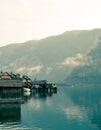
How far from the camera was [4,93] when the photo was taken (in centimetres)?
9538

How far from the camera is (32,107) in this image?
101m

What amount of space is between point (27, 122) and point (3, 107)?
1902cm

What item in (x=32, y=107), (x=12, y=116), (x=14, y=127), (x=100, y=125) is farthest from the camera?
(x=32, y=107)

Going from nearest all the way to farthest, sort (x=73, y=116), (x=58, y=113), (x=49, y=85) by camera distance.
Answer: (x=73, y=116) < (x=58, y=113) < (x=49, y=85)

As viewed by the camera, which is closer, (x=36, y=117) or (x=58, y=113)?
(x=36, y=117)

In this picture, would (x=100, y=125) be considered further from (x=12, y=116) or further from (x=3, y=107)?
(x=3, y=107)

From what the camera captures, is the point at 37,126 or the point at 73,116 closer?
the point at 37,126

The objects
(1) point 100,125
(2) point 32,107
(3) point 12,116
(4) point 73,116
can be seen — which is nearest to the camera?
(1) point 100,125

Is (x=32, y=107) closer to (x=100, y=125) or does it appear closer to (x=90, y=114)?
(x=90, y=114)

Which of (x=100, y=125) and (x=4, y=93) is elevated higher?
(x=4, y=93)

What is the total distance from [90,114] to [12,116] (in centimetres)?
2078

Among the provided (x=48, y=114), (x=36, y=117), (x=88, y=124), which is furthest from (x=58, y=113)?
(x=88, y=124)

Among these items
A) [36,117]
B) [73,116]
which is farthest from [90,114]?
[36,117]

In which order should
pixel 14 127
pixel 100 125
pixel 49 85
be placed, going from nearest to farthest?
1. pixel 14 127
2. pixel 100 125
3. pixel 49 85
